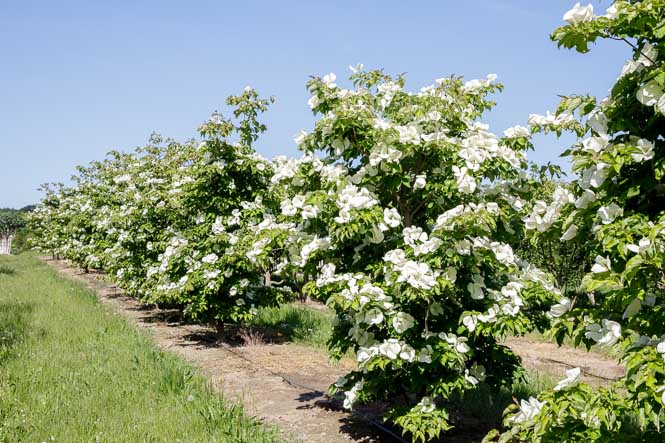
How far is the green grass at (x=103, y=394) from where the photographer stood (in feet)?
17.8

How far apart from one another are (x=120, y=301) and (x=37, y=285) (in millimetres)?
3998

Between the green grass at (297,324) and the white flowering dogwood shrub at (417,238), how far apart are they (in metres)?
6.10

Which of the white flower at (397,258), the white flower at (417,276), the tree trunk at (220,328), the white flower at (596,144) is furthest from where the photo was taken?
the tree trunk at (220,328)

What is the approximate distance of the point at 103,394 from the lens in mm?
6594

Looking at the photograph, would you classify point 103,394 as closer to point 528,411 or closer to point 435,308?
point 435,308

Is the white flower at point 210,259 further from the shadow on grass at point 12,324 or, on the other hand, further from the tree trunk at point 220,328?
the shadow on grass at point 12,324

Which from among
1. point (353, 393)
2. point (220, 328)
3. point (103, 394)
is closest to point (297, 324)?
point (220, 328)

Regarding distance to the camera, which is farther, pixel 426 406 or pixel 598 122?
pixel 426 406

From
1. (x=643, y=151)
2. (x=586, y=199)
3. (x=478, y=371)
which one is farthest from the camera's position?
(x=478, y=371)

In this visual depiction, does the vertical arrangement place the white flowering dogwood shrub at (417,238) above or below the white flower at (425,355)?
above

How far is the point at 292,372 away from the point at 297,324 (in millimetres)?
4567

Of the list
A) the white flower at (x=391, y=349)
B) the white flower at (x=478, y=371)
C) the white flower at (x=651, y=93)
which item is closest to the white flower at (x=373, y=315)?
the white flower at (x=391, y=349)

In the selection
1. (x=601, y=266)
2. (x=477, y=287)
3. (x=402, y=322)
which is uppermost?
(x=601, y=266)

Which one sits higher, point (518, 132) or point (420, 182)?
point (518, 132)
